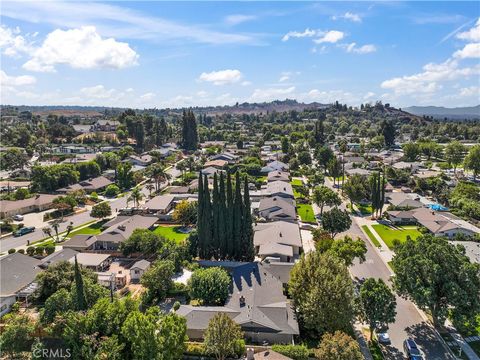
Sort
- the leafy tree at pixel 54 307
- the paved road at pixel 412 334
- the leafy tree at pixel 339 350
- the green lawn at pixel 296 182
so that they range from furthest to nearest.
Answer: the green lawn at pixel 296 182
the leafy tree at pixel 54 307
the paved road at pixel 412 334
the leafy tree at pixel 339 350

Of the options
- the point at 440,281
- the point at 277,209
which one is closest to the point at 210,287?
the point at 440,281

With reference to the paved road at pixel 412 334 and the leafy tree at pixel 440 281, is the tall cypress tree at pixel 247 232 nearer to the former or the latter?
the paved road at pixel 412 334

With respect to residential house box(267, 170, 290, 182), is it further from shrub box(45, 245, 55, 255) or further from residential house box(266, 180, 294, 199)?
shrub box(45, 245, 55, 255)

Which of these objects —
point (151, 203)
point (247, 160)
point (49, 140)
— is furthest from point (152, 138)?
point (151, 203)

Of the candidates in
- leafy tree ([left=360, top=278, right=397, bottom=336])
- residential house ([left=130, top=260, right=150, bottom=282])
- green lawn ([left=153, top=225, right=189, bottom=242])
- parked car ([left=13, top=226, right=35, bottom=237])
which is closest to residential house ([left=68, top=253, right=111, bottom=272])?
residential house ([left=130, top=260, right=150, bottom=282])

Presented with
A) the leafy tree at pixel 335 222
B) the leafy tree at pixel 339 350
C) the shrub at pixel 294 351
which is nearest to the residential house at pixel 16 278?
the shrub at pixel 294 351

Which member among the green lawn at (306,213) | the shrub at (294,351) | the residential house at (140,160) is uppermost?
the residential house at (140,160)

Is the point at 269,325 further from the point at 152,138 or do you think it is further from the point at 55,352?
the point at 152,138
